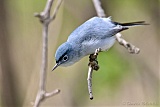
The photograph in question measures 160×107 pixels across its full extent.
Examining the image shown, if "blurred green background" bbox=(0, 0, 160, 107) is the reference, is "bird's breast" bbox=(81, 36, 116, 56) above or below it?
below

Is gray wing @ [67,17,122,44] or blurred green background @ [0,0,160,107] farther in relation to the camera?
blurred green background @ [0,0,160,107]

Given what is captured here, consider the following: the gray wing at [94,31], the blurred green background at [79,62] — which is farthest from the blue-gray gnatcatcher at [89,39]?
the blurred green background at [79,62]

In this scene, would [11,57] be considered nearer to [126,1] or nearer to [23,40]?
[23,40]

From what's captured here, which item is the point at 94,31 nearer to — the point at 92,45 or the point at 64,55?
the point at 92,45

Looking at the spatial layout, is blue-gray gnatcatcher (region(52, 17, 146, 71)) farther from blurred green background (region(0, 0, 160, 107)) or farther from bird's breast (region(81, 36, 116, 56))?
blurred green background (region(0, 0, 160, 107))

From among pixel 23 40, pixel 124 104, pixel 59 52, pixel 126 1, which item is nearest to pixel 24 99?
pixel 23 40

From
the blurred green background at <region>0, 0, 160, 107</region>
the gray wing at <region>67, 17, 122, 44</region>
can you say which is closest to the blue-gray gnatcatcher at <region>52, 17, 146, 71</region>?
the gray wing at <region>67, 17, 122, 44</region>
